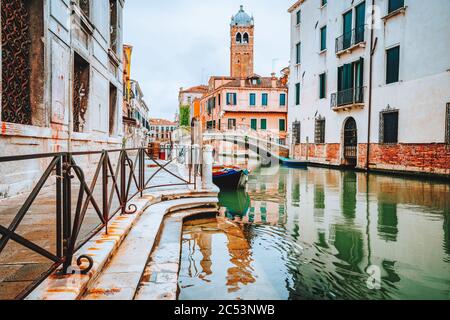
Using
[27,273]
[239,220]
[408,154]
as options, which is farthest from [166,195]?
[408,154]

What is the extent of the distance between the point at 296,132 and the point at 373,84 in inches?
314

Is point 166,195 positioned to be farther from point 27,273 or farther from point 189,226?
point 27,273

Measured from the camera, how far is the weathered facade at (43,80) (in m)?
4.66

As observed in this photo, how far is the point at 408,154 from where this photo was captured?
14070 mm

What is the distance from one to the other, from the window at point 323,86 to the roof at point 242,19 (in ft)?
109

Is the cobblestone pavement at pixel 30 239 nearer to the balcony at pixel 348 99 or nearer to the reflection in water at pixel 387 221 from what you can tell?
the reflection in water at pixel 387 221

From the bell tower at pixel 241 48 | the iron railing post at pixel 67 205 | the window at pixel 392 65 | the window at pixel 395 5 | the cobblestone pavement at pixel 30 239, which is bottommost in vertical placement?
the cobblestone pavement at pixel 30 239

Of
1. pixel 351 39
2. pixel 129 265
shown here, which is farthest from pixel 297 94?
pixel 129 265

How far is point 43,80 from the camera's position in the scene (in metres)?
5.23

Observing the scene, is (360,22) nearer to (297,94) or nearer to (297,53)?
(297,53)

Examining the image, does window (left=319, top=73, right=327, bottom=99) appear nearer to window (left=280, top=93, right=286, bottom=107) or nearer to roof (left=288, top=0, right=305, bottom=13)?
roof (left=288, top=0, right=305, bottom=13)

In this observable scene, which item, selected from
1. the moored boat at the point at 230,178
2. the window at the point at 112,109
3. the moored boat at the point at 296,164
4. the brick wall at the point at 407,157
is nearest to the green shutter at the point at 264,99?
the moored boat at the point at 296,164

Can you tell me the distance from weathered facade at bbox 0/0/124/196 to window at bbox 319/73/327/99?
1533 cm

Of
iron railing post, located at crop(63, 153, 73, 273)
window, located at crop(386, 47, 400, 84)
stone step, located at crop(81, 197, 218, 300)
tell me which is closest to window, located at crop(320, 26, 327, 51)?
window, located at crop(386, 47, 400, 84)
